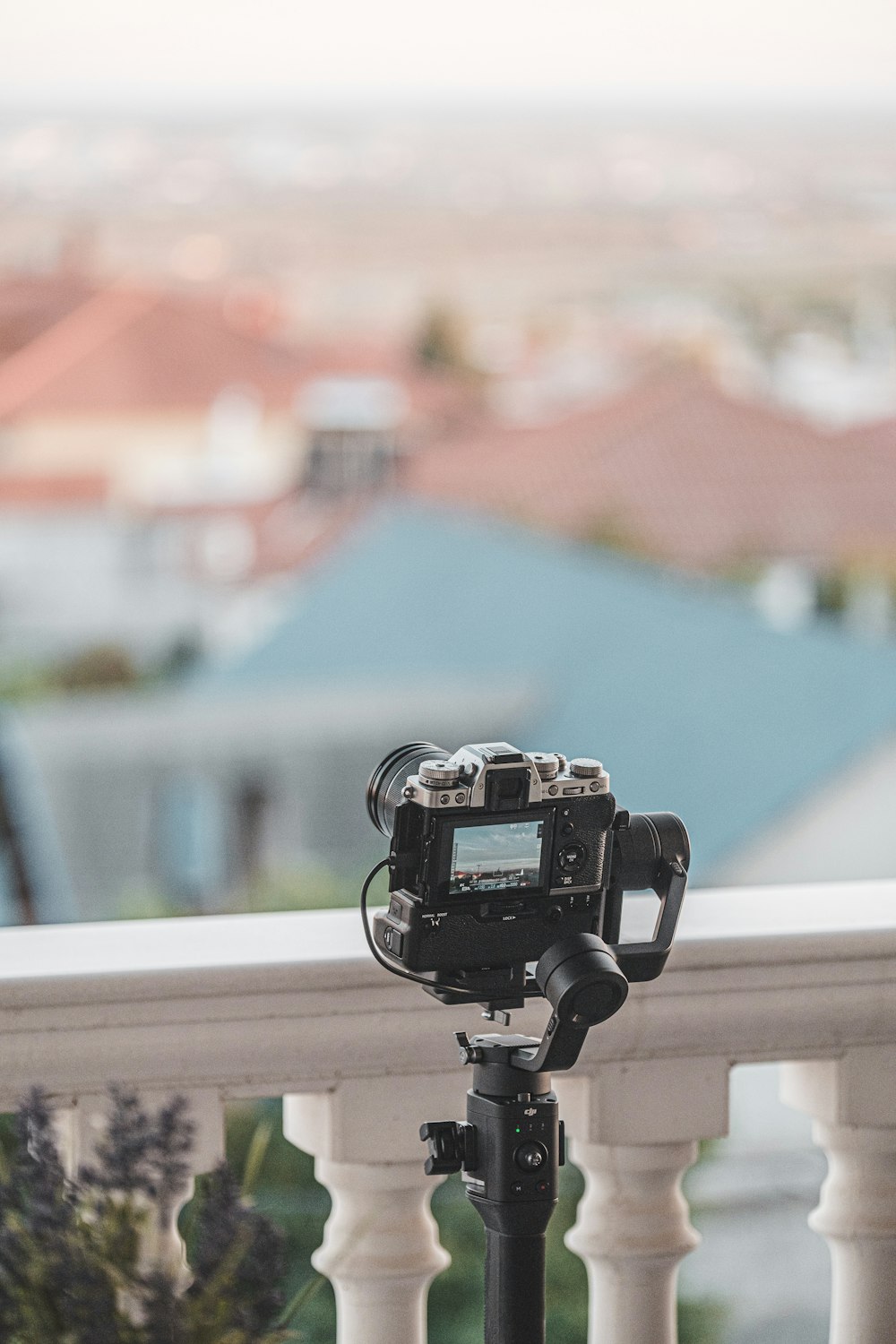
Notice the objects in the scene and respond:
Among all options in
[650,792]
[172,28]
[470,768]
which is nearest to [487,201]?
[172,28]

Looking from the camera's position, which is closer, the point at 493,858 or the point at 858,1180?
the point at 493,858

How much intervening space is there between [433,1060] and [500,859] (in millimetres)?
141

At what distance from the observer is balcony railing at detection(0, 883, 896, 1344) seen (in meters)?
0.54

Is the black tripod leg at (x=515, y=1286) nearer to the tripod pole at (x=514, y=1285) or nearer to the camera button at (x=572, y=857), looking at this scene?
the tripod pole at (x=514, y=1285)

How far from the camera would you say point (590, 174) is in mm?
25641

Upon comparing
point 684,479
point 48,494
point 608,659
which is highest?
point 684,479

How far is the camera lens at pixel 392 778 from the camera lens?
0.48 m

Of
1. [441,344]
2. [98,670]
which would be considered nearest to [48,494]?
[98,670]

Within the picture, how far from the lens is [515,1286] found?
1.64 ft

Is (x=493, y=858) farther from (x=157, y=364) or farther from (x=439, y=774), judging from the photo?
(x=157, y=364)

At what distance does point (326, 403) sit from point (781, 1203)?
49.2 ft

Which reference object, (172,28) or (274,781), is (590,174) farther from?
(274,781)

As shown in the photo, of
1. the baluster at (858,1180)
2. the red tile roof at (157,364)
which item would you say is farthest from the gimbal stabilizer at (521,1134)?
the red tile roof at (157,364)

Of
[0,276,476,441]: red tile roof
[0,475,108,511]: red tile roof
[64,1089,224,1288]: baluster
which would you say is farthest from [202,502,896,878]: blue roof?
[64,1089,224,1288]: baluster
